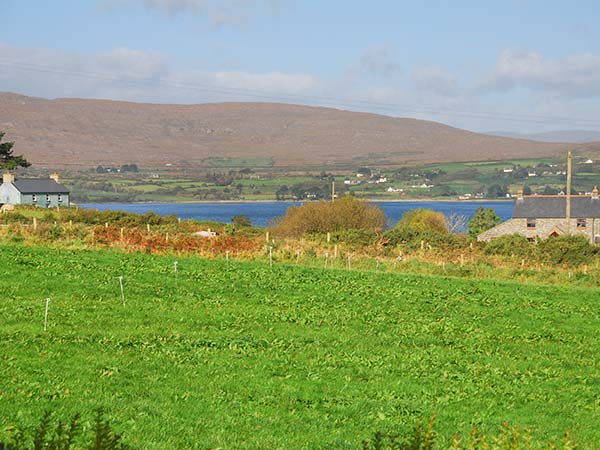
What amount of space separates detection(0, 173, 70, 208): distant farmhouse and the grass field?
91.6 m

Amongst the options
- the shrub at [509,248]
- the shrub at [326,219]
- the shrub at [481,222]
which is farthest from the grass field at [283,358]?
the shrub at [481,222]

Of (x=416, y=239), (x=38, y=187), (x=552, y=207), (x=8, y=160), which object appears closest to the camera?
(x=416, y=239)

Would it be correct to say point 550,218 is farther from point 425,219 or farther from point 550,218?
point 425,219

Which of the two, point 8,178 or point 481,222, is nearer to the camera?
point 481,222

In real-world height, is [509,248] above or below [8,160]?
below

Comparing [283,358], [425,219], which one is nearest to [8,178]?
[425,219]

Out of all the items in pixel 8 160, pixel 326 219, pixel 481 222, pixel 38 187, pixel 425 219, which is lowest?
pixel 481 222

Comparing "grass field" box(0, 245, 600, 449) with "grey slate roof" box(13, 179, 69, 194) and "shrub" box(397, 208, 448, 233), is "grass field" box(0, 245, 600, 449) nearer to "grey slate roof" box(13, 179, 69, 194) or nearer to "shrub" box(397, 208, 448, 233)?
"shrub" box(397, 208, 448, 233)

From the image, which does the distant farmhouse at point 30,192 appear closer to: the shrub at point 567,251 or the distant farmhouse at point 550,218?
the distant farmhouse at point 550,218

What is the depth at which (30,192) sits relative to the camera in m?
119

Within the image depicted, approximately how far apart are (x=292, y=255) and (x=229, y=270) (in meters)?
9.35

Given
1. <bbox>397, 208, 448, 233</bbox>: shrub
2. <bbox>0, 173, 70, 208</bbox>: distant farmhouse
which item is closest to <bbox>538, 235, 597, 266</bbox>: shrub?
<bbox>397, 208, 448, 233</bbox>: shrub

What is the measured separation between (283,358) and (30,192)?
354ft

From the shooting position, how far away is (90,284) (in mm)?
26609
